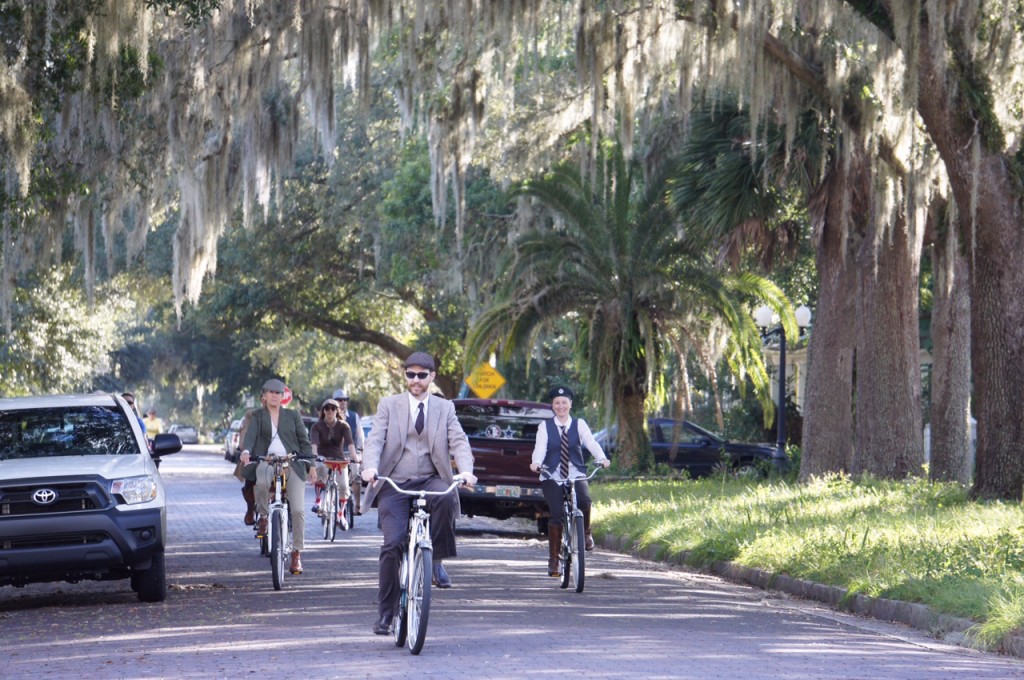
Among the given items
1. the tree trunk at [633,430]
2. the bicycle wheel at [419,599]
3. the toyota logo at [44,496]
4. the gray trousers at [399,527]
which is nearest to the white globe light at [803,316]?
the tree trunk at [633,430]

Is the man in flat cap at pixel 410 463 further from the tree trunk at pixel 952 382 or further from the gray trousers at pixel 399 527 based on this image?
the tree trunk at pixel 952 382

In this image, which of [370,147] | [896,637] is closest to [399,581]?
[896,637]

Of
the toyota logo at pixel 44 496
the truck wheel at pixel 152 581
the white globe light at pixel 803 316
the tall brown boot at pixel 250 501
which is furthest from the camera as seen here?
the white globe light at pixel 803 316

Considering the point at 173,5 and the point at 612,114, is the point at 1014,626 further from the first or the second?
the point at 612,114

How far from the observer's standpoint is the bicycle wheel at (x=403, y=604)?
9391 millimetres

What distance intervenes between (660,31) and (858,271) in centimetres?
467

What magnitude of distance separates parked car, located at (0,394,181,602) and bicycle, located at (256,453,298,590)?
988 mm

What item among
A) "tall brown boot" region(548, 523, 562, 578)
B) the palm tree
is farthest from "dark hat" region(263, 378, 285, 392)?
the palm tree

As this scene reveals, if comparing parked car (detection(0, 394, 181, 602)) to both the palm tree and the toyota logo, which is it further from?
the palm tree

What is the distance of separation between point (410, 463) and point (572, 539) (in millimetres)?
4238

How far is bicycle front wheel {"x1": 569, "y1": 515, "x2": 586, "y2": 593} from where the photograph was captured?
524 inches

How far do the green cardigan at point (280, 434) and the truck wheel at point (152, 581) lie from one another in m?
2.05

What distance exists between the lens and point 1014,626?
399 inches

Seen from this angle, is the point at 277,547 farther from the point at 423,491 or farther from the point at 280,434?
the point at 423,491
